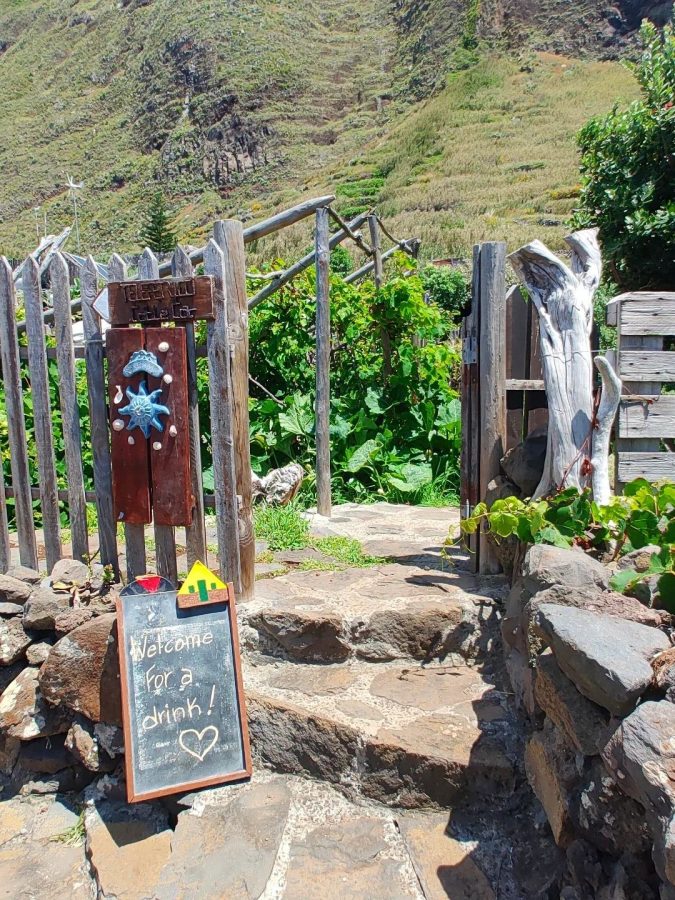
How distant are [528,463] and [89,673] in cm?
231

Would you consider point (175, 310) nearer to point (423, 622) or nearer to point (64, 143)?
point (423, 622)

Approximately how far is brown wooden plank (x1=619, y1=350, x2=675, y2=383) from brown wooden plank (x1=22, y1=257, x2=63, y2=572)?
2859 mm

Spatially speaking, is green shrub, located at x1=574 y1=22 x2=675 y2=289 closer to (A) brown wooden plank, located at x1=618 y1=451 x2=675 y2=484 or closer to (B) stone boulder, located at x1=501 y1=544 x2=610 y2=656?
(A) brown wooden plank, located at x1=618 y1=451 x2=675 y2=484

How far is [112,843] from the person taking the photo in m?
2.57

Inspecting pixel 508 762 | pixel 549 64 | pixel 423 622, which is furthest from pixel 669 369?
pixel 549 64

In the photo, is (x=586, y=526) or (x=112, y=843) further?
(x=586, y=526)

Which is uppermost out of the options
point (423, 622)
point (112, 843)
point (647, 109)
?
point (647, 109)

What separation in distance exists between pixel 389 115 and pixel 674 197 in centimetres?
7191

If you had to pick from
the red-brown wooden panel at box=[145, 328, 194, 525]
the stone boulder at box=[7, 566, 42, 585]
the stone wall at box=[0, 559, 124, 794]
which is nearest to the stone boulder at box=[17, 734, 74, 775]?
the stone wall at box=[0, 559, 124, 794]

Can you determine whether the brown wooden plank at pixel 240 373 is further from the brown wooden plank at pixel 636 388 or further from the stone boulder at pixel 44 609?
the brown wooden plank at pixel 636 388

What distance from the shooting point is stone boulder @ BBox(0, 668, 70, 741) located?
3082 mm

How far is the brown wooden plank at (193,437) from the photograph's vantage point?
3.02m

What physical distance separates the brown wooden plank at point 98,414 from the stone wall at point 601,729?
201cm

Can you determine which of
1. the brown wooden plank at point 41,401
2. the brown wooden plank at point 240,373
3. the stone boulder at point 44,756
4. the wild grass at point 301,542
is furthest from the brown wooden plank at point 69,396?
the wild grass at point 301,542
